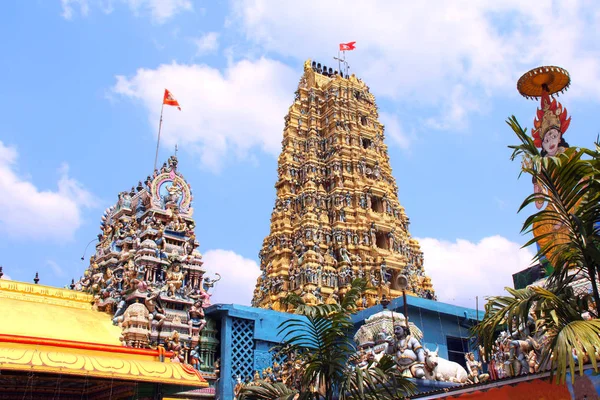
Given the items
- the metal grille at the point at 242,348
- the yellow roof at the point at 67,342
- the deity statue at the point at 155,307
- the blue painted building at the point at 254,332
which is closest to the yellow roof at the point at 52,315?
the yellow roof at the point at 67,342

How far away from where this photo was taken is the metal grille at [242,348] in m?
24.4

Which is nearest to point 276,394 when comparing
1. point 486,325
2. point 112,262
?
point 486,325

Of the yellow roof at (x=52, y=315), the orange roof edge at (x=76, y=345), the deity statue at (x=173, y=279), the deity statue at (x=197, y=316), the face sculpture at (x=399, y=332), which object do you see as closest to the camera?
the face sculpture at (x=399, y=332)

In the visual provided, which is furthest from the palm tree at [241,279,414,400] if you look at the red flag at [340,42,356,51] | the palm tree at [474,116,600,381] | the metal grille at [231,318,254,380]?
the red flag at [340,42,356,51]

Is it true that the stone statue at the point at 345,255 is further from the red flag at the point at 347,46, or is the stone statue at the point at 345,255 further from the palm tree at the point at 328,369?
the palm tree at the point at 328,369

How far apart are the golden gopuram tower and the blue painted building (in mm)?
4826

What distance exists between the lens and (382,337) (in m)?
18.2

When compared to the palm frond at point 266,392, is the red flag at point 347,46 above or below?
above

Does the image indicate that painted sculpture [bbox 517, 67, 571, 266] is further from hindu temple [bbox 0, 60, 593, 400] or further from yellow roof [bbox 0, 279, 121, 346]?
yellow roof [bbox 0, 279, 121, 346]

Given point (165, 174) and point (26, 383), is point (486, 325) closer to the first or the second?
point (26, 383)

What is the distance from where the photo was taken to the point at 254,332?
83.5 ft

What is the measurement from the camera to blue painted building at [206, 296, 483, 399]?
24188mm

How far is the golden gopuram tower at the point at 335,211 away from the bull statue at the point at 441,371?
1704cm

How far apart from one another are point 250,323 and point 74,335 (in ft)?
26.0
